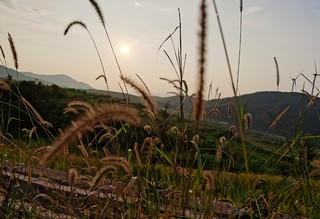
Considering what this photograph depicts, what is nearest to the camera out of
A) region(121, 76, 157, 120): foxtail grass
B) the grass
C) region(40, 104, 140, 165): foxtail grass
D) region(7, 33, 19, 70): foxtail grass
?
region(40, 104, 140, 165): foxtail grass

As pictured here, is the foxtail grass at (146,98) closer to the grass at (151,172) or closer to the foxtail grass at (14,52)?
the grass at (151,172)

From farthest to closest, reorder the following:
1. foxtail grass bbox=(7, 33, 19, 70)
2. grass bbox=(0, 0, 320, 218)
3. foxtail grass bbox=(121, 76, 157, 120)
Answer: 1. foxtail grass bbox=(7, 33, 19, 70)
2. foxtail grass bbox=(121, 76, 157, 120)
3. grass bbox=(0, 0, 320, 218)

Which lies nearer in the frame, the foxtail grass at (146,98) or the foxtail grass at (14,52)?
the foxtail grass at (146,98)

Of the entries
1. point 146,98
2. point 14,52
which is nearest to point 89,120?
point 146,98

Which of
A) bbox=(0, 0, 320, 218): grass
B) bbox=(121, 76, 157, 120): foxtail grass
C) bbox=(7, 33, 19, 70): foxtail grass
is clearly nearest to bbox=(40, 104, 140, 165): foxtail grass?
bbox=(0, 0, 320, 218): grass

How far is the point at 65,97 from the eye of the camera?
74.1ft

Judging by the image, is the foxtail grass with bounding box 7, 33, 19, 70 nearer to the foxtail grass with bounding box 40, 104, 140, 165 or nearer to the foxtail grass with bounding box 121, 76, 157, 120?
the foxtail grass with bounding box 121, 76, 157, 120

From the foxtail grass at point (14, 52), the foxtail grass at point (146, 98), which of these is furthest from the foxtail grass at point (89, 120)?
the foxtail grass at point (14, 52)

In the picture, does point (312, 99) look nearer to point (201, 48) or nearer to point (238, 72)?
point (238, 72)

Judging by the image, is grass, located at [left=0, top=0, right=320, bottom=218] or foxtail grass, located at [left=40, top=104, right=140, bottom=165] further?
grass, located at [left=0, top=0, right=320, bottom=218]

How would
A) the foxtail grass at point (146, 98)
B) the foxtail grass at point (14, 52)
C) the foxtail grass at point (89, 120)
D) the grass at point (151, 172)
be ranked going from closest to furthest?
the foxtail grass at point (89, 120), the grass at point (151, 172), the foxtail grass at point (146, 98), the foxtail grass at point (14, 52)

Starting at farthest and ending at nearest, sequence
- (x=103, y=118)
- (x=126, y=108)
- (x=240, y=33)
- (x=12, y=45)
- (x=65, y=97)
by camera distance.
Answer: (x=65, y=97) → (x=12, y=45) → (x=240, y=33) → (x=126, y=108) → (x=103, y=118)

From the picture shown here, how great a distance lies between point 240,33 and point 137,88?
626 mm

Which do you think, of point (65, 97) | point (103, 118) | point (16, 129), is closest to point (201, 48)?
point (103, 118)
